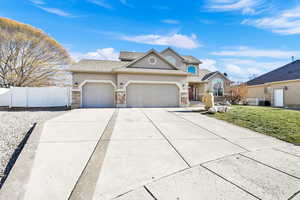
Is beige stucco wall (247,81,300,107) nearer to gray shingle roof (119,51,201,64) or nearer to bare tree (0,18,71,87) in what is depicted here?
gray shingle roof (119,51,201,64)

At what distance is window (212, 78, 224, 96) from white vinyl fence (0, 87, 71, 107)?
17.8 m

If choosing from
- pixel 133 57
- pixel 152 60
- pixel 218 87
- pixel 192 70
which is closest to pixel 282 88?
pixel 218 87

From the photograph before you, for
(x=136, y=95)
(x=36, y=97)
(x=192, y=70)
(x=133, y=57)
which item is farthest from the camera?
(x=192, y=70)

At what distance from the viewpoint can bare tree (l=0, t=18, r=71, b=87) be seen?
Answer: 50.0 ft

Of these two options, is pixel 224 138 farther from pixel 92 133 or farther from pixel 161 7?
pixel 161 7

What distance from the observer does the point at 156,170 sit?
2533mm

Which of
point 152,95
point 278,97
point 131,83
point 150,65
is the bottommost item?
point 278,97

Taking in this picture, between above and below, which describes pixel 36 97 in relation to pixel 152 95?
below

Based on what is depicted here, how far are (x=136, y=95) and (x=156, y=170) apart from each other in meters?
10.7

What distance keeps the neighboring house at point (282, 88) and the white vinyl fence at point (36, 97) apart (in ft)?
73.6

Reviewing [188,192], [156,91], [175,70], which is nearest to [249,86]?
[175,70]

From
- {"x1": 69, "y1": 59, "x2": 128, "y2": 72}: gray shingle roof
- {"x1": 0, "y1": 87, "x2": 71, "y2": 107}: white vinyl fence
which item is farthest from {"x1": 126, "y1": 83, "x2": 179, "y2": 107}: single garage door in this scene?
{"x1": 0, "y1": 87, "x2": 71, "y2": 107}: white vinyl fence

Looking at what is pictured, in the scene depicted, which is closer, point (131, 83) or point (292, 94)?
point (131, 83)

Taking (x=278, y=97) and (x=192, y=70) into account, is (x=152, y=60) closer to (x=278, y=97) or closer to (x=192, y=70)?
(x=192, y=70)
